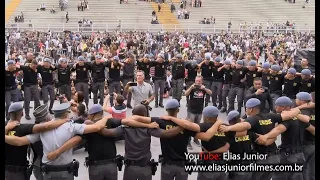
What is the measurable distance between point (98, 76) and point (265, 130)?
21.9ft

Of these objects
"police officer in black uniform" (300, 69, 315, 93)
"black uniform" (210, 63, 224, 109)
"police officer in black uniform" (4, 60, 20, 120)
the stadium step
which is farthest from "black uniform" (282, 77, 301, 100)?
the stadium step

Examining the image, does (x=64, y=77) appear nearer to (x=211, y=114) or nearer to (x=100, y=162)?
(x=100, y=162)

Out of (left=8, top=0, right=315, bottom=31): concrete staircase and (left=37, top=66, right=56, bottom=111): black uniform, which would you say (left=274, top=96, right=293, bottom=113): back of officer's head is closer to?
(left=37, top=66, right=56, bottom=111): black uniform

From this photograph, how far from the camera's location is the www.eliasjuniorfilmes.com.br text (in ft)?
18.1

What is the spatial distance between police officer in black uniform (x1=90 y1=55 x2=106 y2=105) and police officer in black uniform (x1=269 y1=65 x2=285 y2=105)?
4.62 meters

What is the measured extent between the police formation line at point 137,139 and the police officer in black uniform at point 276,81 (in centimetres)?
437

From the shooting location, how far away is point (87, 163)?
5488 millimetres

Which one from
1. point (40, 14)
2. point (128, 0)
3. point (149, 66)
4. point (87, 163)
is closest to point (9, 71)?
point (149, 66)

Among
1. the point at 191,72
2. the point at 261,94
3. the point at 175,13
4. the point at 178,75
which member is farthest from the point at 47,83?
the point at 175,13

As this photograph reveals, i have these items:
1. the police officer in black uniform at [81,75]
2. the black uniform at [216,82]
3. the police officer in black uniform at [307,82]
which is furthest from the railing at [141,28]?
the police officer in black uniform at [307,82]

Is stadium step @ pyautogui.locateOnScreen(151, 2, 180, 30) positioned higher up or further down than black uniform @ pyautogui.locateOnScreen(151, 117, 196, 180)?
higher up

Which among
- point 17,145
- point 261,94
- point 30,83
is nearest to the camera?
point 17,145

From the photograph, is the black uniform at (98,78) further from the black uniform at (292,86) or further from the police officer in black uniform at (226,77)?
the black uniform at (292,86)

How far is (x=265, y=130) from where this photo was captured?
19.0 feet
